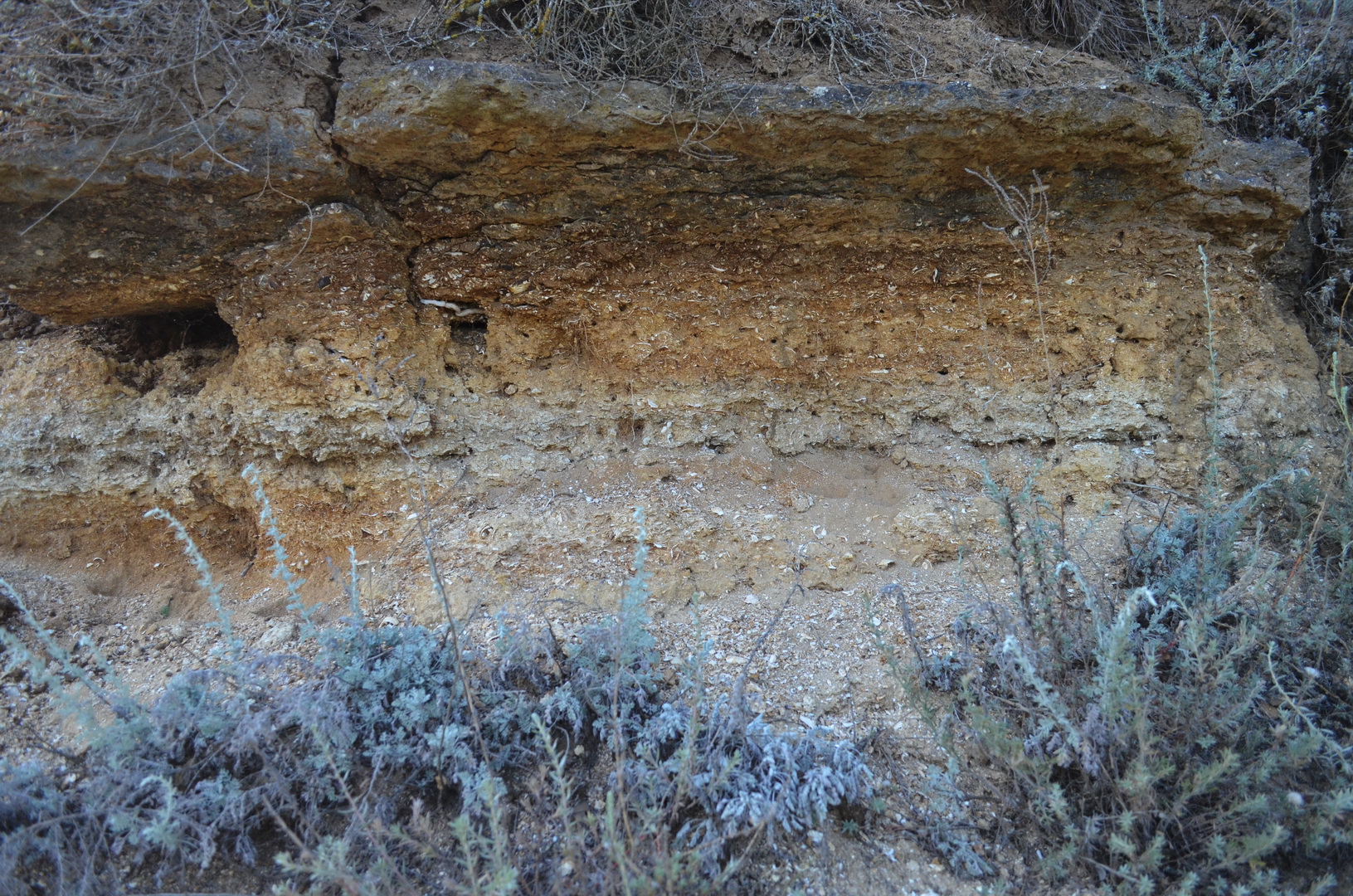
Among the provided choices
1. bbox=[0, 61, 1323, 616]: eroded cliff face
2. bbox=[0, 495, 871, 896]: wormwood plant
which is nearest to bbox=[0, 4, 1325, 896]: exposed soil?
bbox=[0, 61, 1323, 616]: eroded cliff face

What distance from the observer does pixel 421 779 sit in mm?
2227

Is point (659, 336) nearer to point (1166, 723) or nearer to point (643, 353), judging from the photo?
point (643, 353)

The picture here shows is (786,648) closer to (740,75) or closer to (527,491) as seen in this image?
(527,491)

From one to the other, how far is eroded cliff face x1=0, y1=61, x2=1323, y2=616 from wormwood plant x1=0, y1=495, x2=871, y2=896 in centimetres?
73

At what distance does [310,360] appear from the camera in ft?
10.1

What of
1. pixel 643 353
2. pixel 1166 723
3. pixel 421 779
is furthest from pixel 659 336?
pixel 1166 723

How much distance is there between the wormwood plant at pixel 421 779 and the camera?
1945 millimetres

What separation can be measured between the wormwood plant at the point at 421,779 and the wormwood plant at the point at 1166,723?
17.8 inches

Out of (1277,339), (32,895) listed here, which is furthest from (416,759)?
(1277,339)

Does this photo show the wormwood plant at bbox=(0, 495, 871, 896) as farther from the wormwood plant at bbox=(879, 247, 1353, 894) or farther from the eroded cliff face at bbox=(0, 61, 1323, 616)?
the eroded cliff face at bbox=(0, 61, 1323, 616)

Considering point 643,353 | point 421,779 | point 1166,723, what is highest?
point 643,353

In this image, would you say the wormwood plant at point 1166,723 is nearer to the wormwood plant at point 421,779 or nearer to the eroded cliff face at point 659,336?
the wormwood plant at point 421,779

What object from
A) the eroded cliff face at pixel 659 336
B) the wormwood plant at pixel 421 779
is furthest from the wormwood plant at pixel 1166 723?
the eroded cliff face at pixel 659 336

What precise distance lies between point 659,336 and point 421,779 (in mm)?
1963
